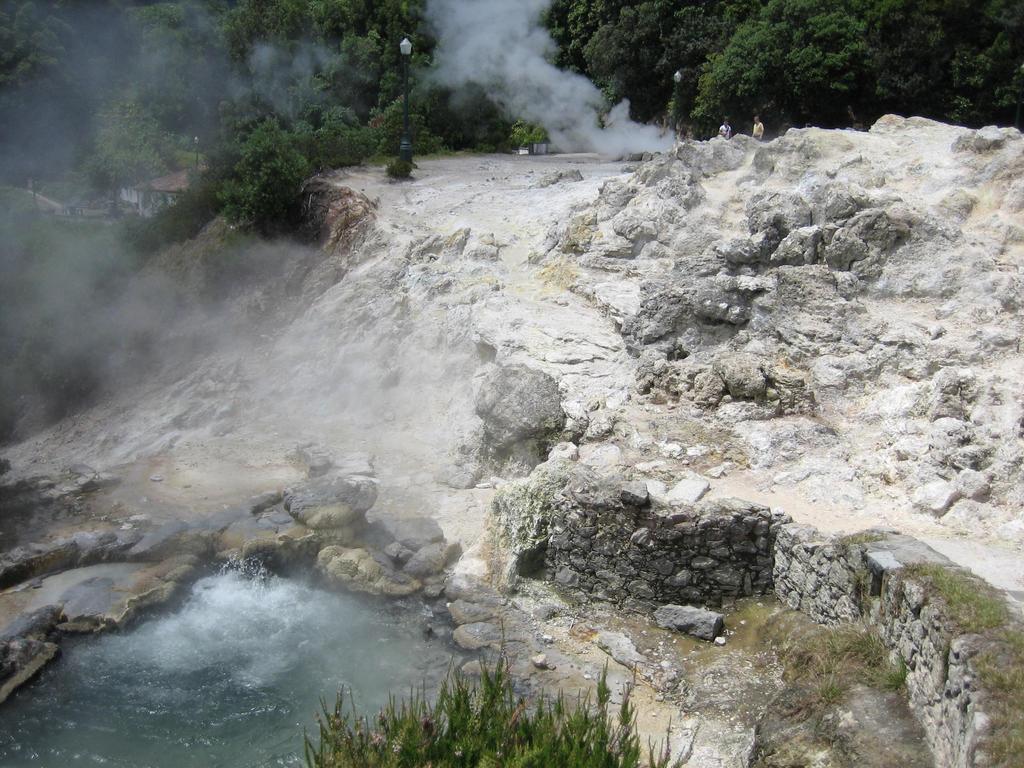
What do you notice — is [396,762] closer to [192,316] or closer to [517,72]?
[192,316]

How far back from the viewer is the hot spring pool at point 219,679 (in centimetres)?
763

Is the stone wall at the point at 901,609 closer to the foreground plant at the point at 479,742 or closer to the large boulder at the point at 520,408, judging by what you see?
the foreground plant at the point at 479,742

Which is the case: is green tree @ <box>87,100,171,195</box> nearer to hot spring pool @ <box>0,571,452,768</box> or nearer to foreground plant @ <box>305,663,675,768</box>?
hot spring pool @ <box>0,571,452,768</box>

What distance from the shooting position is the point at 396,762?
5.45 metres

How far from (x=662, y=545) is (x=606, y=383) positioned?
320 cm

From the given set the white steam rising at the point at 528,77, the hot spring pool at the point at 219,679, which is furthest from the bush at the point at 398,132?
the hot spring pool at the point at 219,679

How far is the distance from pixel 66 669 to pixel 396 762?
4701 millimetres

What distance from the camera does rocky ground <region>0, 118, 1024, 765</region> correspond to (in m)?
9.14

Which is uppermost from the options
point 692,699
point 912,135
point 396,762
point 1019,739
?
point 912,135

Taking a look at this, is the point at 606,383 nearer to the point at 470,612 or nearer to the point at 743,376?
the point at 743,376

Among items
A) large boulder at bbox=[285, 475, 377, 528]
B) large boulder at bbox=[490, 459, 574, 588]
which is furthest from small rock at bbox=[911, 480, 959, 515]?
large boulder at bbox=[285, 475, 377, 528]

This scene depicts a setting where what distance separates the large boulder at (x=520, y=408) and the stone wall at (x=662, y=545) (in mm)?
1929

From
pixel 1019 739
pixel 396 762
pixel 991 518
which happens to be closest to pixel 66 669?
pixel 396 762

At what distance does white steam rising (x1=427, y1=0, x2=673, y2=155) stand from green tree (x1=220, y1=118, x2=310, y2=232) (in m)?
7.09
